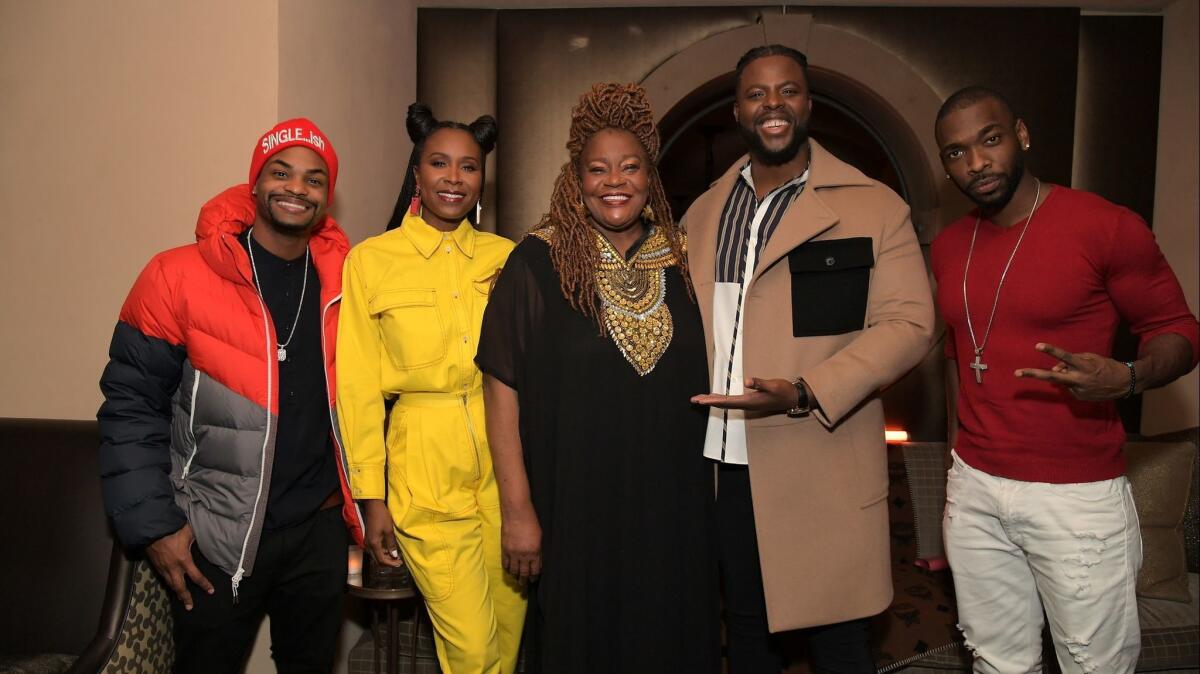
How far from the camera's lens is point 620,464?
1869 millimetres

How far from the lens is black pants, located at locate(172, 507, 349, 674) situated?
1.98m

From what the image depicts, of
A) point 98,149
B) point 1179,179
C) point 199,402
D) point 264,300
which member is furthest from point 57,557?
point 1179,179

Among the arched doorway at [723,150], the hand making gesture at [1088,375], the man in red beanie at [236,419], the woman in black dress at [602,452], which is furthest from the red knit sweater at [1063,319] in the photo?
the arched doorway at [723,150]

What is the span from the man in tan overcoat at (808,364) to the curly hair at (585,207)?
0.19 meters

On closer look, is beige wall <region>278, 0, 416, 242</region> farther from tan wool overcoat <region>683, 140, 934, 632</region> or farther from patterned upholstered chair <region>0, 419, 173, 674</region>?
tan wool overcoat <region>683, 140, 934, 632</region>

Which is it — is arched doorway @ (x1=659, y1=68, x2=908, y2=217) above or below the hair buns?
above

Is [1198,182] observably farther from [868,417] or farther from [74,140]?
[74,140]

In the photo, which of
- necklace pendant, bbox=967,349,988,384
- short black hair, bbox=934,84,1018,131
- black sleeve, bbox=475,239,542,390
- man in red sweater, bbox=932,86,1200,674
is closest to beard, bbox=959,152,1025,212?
man in red sweater, bbox=932,86,1200,674

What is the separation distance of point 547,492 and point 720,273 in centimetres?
68

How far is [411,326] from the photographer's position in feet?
6.53

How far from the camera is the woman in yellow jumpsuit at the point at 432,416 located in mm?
1993

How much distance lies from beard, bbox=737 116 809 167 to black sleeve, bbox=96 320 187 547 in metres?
1.50

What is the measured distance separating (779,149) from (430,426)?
1.10 meters

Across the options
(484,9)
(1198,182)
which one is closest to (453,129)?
(484,9)
